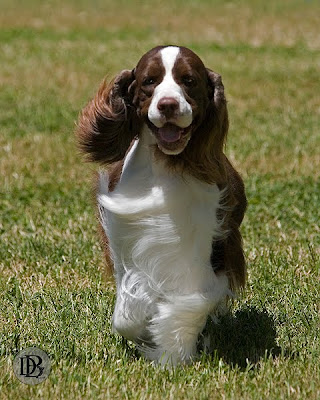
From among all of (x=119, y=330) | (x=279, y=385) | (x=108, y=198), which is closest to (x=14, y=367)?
(x=119, y=330)

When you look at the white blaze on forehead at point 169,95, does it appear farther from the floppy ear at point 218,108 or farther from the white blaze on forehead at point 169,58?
the floppy ear at point 218,108

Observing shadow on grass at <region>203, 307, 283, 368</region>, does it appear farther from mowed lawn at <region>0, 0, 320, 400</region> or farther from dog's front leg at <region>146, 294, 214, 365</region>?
dog's front leg at <region>146, 294, 214, 365</region>

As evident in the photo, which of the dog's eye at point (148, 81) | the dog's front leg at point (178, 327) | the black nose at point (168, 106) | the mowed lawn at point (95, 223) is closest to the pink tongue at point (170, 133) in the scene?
the black nose at point (168, 106)

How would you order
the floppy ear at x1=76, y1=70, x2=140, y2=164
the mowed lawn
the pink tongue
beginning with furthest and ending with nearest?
the floppy ear at x1=76, y1=70, x2=140, y2=164
the mowed lawn
the pink tongue

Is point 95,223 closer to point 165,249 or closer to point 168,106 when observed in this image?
point 165,249

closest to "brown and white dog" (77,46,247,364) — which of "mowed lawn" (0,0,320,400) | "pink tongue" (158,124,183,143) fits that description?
"pink tongue" (158,124,183,143)

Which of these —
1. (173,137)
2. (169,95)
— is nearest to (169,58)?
(169,95)

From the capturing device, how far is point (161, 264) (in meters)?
4.25

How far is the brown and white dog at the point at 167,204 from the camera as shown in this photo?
408 centimetres

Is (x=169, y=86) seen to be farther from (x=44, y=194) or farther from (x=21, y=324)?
(x=44, y=194)

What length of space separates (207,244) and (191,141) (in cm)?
48

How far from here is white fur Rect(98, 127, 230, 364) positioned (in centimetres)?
421

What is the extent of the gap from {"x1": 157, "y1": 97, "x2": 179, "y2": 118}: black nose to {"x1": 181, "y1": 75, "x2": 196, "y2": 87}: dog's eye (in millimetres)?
185

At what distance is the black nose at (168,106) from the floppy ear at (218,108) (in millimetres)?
326
